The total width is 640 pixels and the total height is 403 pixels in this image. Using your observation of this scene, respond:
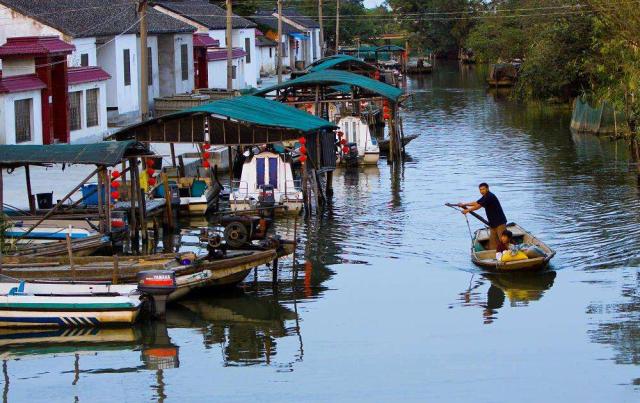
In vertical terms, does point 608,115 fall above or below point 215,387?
above

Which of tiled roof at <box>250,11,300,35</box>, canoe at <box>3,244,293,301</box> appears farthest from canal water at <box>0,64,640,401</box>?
tiled roof at <box>250,11,300,35</box>

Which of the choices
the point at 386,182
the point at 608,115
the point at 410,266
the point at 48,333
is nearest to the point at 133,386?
the point at 48,333

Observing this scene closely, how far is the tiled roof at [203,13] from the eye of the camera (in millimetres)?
72875

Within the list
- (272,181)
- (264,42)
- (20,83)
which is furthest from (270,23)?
(272,181)

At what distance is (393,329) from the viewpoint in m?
23.8

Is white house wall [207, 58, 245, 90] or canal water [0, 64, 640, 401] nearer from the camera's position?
canal water [0, 64, 640, 401]

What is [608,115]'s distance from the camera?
56.2 metres

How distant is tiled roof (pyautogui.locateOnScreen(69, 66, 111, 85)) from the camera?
47.3 m

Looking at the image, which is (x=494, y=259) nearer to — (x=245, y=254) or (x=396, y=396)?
(x=245, y=254)

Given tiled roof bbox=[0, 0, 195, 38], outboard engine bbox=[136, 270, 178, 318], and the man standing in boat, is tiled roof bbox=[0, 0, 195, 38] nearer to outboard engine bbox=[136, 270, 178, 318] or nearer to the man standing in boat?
the man standing in boat

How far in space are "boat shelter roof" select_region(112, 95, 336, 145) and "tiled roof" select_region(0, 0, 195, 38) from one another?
16.2 metres

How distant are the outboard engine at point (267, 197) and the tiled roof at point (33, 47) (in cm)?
1149

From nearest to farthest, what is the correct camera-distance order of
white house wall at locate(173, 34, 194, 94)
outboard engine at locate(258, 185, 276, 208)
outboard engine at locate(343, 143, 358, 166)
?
1. outboard engine at locate(258, 185, 276, 208)
2. outboard engine at locate(343, 143, 358, 166)
3. white house wall at locate(173, 34, 194, 94)

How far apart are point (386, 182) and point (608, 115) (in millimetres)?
15958
